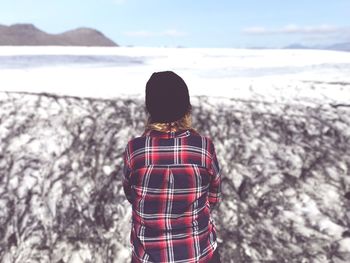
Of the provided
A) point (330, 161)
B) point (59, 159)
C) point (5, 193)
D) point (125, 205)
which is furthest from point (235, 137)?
point (5, 193)

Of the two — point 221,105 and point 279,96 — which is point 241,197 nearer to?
point 221,105

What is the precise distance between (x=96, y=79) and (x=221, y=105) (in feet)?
7.04

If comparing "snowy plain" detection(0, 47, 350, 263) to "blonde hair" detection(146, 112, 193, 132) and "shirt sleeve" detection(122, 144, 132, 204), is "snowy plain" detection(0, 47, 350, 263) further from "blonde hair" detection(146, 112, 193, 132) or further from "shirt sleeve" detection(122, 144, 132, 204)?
"blonde hair" detection(146, 112, 193, 132)

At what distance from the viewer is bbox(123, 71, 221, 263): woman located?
188 centimetres

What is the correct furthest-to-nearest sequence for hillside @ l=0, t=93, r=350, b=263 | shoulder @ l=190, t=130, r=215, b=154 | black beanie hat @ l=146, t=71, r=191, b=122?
hillside @ l=0, t=93, r=350, b=263 < shoulder @ l=190, t=130, r=215, b=154 < black beanie hat @ l=146, t=71, r=191, b=122

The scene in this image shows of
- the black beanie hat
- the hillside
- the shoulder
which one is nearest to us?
the black beanie hat

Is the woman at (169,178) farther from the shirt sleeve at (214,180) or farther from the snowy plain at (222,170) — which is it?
the snowy plain at (222,170)

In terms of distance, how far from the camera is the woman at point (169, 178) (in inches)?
74.0

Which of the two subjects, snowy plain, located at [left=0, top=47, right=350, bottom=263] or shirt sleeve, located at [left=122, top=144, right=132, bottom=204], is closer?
shirt sleeve, located at [left=122, top=144, right=132, bottom=204]

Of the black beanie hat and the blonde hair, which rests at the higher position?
the black beanie hat

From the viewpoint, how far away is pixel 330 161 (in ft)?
12.7

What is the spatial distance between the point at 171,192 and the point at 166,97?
43 centimetres

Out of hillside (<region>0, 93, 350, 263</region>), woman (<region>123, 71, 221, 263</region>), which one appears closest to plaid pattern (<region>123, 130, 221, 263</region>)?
woman (<region>123, 71, 221, 263</region>)

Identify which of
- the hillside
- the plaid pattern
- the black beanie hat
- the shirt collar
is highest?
the black beanie hat
